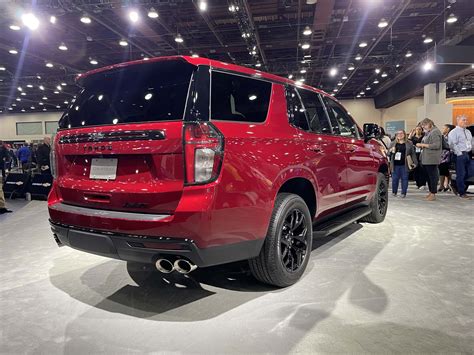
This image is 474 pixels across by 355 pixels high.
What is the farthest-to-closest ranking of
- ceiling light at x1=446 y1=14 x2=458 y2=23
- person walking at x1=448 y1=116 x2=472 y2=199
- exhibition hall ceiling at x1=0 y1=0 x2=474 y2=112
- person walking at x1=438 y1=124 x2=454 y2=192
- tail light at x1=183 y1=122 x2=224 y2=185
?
ceiling light at x1=446 y1=14 x2=458 y2=23 < exhibition hall ceiling at x1=0 y1=0 x2=474 y2=112 < person walking at x1=438 y1=124 x2=454 y2=192 < person walking at x1=448 y1=116 x2=472 y2=199 < tail light at x1=183 y1=122 x2=224 y2=185

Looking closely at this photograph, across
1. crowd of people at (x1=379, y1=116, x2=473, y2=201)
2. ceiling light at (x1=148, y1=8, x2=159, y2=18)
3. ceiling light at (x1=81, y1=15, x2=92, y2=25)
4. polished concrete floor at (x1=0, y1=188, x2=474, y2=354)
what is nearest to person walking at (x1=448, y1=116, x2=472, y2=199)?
crowd of people at (x1=379, y1=116, x2=473, y2=201)

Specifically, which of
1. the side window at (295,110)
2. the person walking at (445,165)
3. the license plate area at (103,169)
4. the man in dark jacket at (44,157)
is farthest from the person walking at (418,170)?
the man in dark jacket at (44,157)

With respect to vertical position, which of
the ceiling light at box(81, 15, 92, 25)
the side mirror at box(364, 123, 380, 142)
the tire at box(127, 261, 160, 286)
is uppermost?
the ceiling light at box(81, 15, 92, 25)

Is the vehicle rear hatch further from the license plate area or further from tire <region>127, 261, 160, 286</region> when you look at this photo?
tire <region>127, 261, 160, 286</region>

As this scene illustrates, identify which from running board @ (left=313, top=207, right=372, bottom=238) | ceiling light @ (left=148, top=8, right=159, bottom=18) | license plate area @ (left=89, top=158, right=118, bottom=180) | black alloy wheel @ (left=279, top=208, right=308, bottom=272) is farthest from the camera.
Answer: ceiling light @ (left=148, top=8, right=159, bottom=18)

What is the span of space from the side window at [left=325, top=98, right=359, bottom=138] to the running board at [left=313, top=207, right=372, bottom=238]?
839mm

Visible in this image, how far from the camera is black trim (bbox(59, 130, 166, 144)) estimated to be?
1.98m

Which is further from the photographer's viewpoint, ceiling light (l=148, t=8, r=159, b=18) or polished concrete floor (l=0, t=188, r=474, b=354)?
ceiling light (l=148, t=8, r=159, b=18)

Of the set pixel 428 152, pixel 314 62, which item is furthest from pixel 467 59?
pixel 428 152

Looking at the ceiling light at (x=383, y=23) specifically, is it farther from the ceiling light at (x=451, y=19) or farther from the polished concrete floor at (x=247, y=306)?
the polished concrete floor at (x=247, y=306)

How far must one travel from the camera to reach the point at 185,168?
192 centimetres

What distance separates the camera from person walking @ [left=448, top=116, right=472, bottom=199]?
7.14 meters

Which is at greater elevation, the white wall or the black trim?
the white wall

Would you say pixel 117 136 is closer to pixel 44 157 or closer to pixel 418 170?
pixel 44 157
